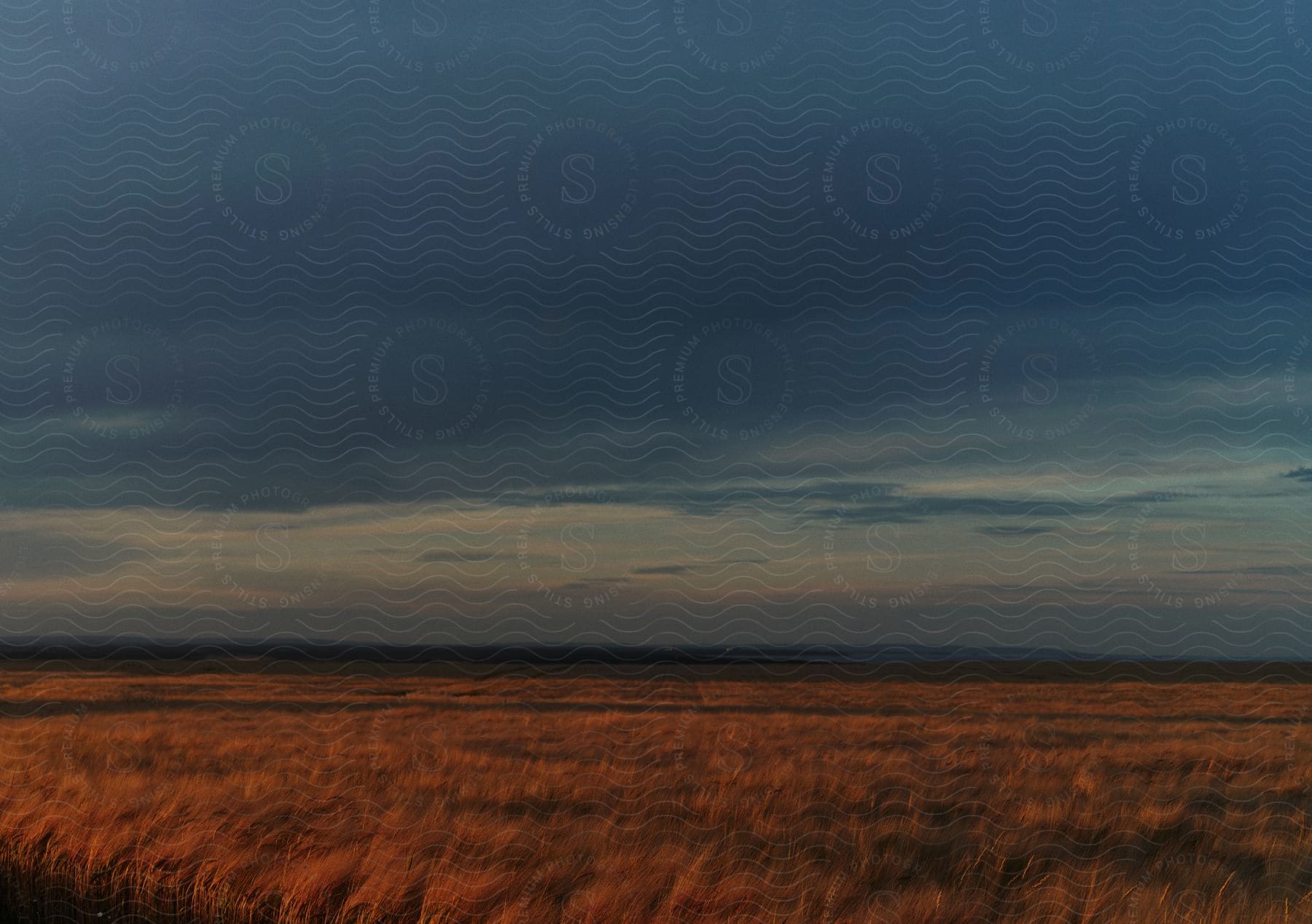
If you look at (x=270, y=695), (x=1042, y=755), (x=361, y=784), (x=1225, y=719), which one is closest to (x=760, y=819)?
(x=361, y=784)

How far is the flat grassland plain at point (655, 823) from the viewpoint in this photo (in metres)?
8.41

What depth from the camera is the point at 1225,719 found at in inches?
1030

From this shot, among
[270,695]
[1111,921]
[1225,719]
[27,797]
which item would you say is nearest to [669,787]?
[1111,921]

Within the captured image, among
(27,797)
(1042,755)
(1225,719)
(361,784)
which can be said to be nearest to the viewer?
(27,797)

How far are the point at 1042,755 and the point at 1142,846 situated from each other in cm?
498

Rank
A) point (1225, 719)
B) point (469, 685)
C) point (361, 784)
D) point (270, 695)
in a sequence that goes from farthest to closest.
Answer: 1. point (469, 685)
2. point (270, 695)
3. point (1225, 719)
4. point (361, 784)

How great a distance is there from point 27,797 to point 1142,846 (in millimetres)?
9775

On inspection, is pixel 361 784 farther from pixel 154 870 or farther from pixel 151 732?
pixel 151 732

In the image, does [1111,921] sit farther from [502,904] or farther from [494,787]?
[494,787]

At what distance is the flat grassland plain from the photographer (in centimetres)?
841

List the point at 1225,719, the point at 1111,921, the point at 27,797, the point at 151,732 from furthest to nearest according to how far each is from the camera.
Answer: the point at 1225,719, the point at 151,732, the point at 27,797, the point at 1111,921

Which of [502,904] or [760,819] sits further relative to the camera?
[760,819]

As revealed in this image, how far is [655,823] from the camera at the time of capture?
10.6 m

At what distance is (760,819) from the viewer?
10.8 m
